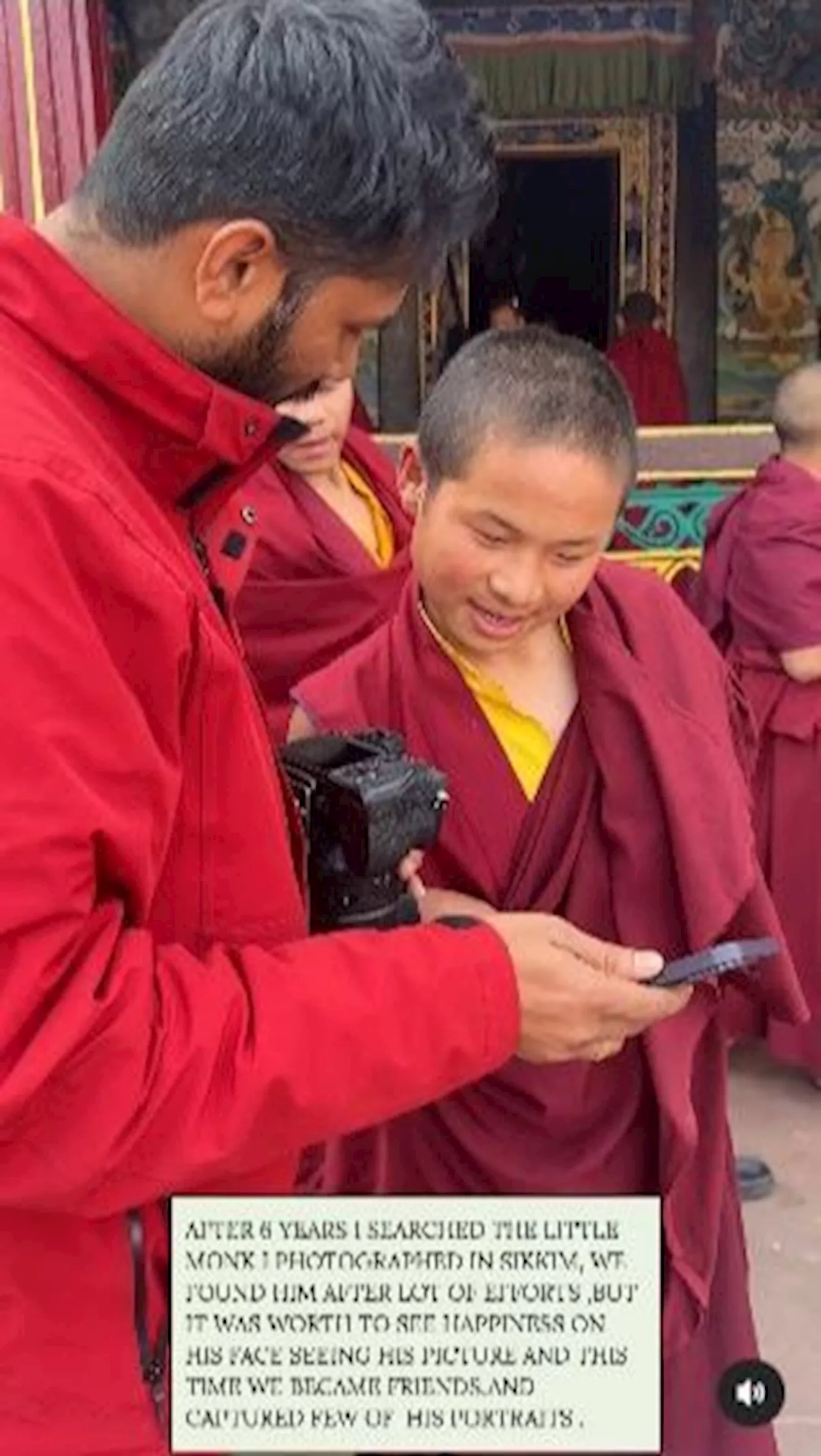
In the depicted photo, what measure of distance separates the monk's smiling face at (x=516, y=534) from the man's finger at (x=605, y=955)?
358 millimetres

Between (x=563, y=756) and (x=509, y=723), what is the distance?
0.22 feet

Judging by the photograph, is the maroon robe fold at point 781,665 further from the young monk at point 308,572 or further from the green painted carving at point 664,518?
the young monk at point 308,572

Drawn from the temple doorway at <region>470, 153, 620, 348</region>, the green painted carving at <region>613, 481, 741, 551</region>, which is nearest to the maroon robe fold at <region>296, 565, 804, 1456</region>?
the green painted carving at <region>613, 481, 741, 551</region>

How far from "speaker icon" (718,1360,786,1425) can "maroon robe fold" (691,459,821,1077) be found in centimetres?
134

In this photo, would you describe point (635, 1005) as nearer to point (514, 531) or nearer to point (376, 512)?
point (514, 531)

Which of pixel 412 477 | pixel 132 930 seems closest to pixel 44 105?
pixel 412 477

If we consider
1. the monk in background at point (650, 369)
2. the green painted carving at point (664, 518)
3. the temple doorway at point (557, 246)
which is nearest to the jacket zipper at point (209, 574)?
the green painted carving at point (664, 518)

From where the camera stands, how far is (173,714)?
0.94 m

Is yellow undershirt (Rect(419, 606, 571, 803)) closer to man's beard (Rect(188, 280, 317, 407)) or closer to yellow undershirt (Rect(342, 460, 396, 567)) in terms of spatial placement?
man's beard (Rect(188, 280, 317, 407))

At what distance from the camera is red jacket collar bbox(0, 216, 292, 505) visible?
96 centimetres

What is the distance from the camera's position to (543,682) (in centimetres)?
159

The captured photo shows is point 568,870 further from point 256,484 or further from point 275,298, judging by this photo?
point 256,484

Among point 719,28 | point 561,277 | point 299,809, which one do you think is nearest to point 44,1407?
point 299,809

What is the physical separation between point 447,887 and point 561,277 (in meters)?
9.06
